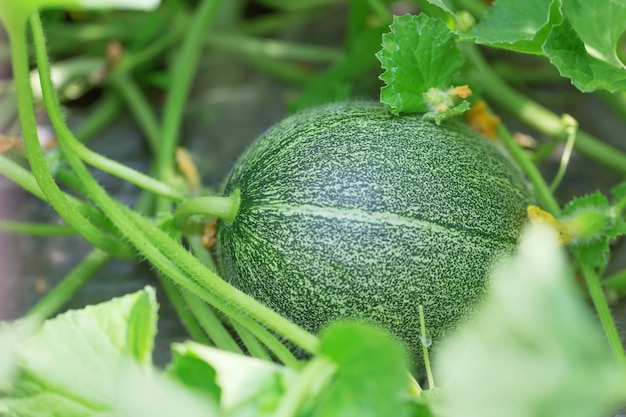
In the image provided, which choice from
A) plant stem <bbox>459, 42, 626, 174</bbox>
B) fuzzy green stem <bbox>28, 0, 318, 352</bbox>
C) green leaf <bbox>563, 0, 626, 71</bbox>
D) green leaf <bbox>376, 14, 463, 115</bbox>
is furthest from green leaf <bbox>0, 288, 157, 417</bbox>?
plant stem <bbox>459, 42, 626, 174</bbox>

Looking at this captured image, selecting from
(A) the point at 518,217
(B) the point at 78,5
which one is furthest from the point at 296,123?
(B) the point at 78,5

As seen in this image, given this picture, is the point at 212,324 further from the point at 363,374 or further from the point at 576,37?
the point at 576,37

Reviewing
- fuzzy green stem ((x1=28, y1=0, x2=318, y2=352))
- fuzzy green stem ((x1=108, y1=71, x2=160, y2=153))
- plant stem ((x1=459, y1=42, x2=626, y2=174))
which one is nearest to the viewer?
fuzzy green stem ((x1=28, y1=0, x2=318, y2=352))

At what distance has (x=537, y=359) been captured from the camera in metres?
0.82

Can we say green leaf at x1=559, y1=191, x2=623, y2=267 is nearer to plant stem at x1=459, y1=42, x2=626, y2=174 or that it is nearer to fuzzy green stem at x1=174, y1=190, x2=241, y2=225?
plant stem at x1=459, y1=42, x2=626, y2=174

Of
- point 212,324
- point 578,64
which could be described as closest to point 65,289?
point 212,324

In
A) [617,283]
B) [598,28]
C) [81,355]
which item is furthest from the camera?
[617,283]

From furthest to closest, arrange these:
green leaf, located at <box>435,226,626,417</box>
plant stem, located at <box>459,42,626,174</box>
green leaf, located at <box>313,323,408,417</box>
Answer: plant stem, located at <box>459,42,626,174</box> < green leaf, located at <box>313,323,408,417</box> < green leaf, located at <box>435,226,626,417</box>

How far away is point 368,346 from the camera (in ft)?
3.06

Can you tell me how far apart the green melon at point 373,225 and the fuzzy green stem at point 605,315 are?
0.18m

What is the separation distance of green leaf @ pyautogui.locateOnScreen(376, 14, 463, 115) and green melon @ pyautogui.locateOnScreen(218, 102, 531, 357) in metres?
0.06

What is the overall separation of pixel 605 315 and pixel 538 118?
634mm

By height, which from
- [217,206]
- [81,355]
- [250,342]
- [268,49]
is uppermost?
[268,49]

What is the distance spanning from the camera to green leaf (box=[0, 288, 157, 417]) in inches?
41.6
